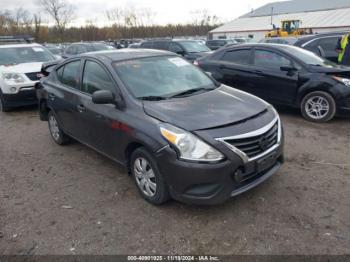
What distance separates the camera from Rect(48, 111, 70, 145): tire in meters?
5.30

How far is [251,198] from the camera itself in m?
3.46

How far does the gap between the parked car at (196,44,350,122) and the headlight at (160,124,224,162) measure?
13.6 feet

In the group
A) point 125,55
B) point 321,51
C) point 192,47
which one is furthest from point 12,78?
point 321,51

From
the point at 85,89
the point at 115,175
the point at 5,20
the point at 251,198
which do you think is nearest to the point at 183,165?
the point at 251,198

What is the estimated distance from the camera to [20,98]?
7.59m

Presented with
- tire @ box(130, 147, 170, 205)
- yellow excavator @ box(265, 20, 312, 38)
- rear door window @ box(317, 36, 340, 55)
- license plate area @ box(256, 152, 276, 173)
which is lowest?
tire @ box(130, 147, 170, 205)

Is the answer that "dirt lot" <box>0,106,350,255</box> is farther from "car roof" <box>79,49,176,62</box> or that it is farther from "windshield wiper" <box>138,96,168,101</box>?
"car roof" <box>79,49,176,62</box>

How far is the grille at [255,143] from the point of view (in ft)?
9.62

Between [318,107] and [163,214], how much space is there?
4401mm

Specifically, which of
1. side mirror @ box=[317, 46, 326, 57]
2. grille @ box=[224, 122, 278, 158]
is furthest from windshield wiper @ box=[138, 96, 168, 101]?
side mirror @ box=[317, 46, 326, 57]

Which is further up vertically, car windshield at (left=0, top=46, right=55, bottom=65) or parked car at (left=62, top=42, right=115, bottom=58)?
parked car at (left=62, top=42, right=115, bottom=58)

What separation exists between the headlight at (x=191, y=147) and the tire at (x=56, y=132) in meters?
3.02

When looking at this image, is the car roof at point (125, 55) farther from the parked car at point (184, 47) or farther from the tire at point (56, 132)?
the parked car at point (184, 47)

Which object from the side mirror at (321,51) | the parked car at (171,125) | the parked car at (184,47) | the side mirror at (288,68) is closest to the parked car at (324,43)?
the side mirror at (321,51)
